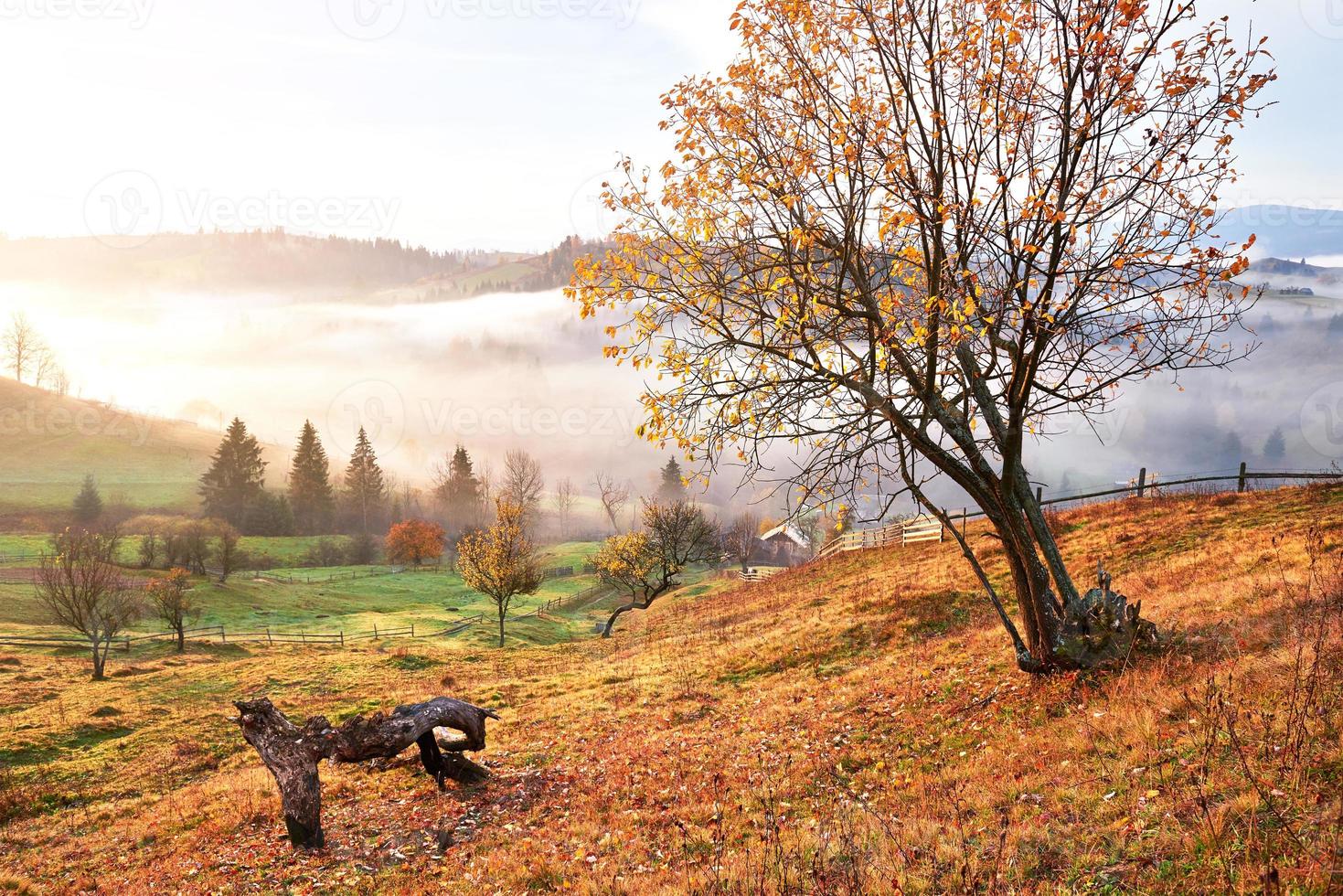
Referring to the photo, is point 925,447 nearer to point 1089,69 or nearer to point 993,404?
point 993,404

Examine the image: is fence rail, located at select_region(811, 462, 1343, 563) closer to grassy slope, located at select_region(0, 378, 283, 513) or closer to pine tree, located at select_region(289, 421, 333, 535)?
pine tree, located at select_region(289, 421, 333, 535)

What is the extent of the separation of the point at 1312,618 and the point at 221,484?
444 ft

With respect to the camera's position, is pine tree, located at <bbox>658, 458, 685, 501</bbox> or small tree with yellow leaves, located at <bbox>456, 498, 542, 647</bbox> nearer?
small tree with yellow leaves, located at <bbox>456, 498, 542, 647</bbox>

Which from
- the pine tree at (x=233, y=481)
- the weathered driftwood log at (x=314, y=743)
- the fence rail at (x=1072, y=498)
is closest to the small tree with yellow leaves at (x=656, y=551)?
the fence rail at (x=1072, y=498)

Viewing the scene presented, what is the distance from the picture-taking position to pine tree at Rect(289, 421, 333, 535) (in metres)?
118

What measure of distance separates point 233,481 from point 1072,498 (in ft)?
411

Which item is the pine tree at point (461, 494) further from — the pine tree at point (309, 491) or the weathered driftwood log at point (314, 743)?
the weathered driftwood log at point (314, 743)

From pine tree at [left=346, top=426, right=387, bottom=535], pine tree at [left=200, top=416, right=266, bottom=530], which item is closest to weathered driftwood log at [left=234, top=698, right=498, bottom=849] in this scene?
pine tree at [left=200, top=416, right=266, bottom=530]

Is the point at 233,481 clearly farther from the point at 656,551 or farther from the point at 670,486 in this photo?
the point at 656,551

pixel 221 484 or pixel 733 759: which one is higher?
pixel 221 484

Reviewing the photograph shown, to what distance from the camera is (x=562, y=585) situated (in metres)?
90.8

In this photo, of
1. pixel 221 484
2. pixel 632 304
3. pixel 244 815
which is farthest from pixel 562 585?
pixel 632 304

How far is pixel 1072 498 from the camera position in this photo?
33.8 meters

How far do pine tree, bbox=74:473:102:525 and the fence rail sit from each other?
115 m
